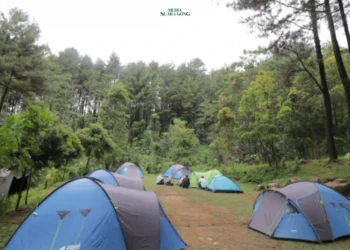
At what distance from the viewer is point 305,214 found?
5703mm

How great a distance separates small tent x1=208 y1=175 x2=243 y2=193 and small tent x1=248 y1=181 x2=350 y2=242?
6741 mm

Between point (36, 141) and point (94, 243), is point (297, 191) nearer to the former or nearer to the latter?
point (94, 243)

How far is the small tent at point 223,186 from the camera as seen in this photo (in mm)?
13177

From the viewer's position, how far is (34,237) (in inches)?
169

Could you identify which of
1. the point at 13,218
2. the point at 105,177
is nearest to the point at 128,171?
the point at 105,177

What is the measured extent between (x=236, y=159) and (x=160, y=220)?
17.1 meters

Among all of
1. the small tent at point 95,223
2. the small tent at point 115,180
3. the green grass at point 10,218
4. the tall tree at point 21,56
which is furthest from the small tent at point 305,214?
the tall tree at point 21,56

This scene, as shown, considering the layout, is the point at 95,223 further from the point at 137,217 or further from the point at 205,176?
the point at 205,176

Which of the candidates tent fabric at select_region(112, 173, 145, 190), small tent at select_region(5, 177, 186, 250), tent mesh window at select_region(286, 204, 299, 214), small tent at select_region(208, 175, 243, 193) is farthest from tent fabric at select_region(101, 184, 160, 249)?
small tent at select_region(208, 175, 243, 193)

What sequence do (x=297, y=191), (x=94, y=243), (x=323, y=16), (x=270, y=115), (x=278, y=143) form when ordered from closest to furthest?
(x=94, y=243)
(x=297, y=191)
(x=323, y=16)
(x=270, y=115)
(x=278, y=143)

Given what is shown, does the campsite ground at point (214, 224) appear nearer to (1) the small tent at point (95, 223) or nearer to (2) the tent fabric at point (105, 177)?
(1) the small tent at point (95, 223)

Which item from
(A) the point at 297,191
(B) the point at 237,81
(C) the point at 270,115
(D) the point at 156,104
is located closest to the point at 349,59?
(C) the point at 270,115

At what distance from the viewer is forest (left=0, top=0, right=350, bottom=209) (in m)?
8.47

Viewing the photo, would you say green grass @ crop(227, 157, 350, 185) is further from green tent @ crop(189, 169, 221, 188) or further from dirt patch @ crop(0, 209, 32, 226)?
dirt patch @ crop(0, 209, 32, 226)
